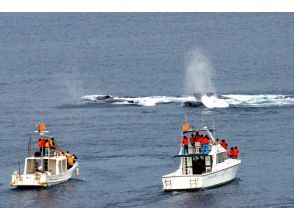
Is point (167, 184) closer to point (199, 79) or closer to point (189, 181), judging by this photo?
point (189, 181)

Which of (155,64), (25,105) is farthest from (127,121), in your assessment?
(155,64)

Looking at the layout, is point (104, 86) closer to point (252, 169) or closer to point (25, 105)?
point (25, 105)

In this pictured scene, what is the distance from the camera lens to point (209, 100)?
5512 inches

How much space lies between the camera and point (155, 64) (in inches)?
7849

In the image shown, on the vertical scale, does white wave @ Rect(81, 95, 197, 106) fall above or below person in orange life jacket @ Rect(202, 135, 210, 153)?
above

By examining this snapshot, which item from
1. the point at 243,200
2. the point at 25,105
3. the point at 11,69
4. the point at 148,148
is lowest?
the point at 243,200

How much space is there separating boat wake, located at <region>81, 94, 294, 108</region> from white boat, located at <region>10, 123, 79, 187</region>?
137 ft

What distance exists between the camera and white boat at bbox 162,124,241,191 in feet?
293

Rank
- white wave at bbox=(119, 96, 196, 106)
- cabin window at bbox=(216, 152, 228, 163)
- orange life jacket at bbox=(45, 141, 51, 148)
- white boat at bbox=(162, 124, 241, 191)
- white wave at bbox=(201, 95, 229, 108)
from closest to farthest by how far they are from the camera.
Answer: white boat at bbox=(162, 124, 241, 191)
cabin window at bbox=(216, 152, 228, 163)
orange life jacket at bbox=(45, 141, 51, 148)
white wave at bbox=(201, 95, 229, 108)
white wave at bbox=(119, 96, 196, 106)

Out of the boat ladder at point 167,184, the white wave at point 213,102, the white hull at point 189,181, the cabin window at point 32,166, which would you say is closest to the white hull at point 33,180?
the cabin window at point 32,166

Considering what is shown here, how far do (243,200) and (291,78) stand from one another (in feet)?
276

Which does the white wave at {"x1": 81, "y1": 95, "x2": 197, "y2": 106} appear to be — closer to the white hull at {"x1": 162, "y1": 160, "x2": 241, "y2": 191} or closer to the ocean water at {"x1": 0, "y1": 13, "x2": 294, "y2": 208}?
the ocean water at {"x1": 0, "y1": 13, "x2": 294, "y2": 208}

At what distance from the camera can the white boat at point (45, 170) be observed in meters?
93.9

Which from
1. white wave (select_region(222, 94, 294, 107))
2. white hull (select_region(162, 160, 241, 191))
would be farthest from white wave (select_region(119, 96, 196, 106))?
white hull (select_region(162, 160, 241, 191))
